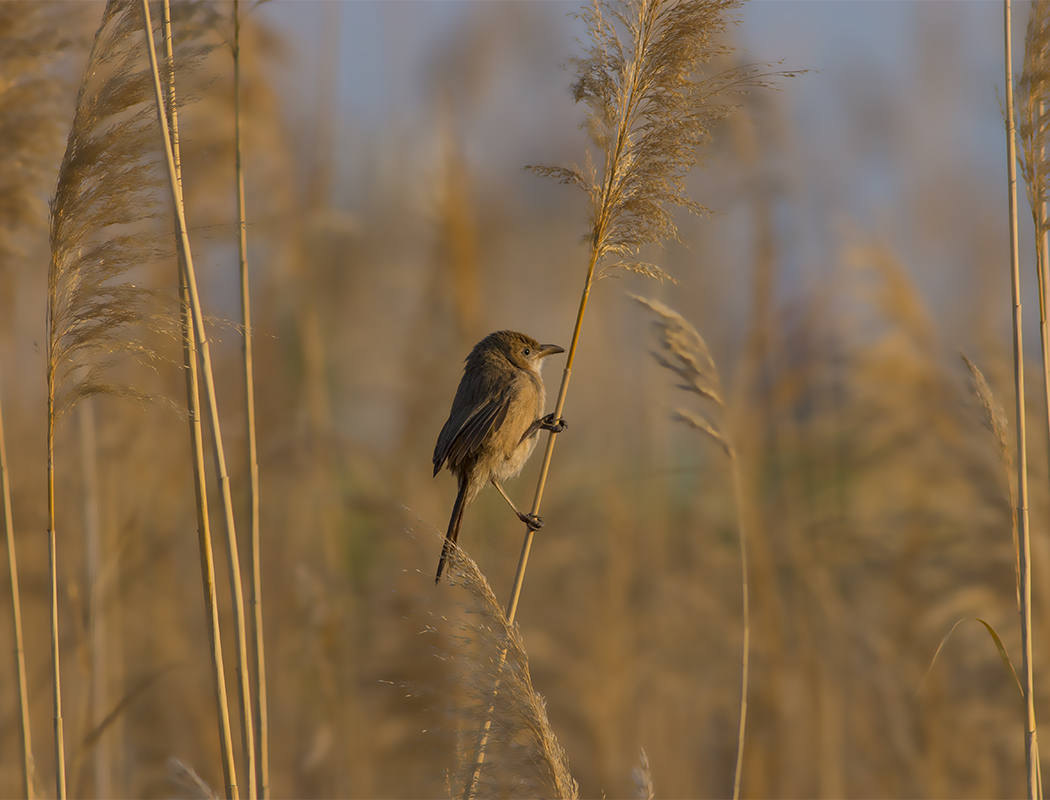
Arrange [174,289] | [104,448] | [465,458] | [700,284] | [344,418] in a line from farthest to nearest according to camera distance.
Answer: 1. [344,418]
2. [700,284]
3. [104,448]
4. [465,458]
5. [174,289]

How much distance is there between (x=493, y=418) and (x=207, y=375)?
49.7 inches

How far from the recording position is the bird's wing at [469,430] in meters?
2.83

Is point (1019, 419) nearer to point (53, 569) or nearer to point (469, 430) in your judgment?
point (469, 430)

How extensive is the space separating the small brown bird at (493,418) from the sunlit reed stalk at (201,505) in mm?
1040

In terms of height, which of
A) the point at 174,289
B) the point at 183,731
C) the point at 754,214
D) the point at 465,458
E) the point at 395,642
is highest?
the point at 754,214

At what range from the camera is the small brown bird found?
2.86m

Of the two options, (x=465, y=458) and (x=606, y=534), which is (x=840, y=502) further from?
(x=465, y=458)

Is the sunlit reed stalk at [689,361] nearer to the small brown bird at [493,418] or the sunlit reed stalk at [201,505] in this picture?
the small brown bird at [493,418]

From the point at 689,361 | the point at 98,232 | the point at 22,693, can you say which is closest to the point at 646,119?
the point at 689,361

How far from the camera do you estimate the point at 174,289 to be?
202 cm

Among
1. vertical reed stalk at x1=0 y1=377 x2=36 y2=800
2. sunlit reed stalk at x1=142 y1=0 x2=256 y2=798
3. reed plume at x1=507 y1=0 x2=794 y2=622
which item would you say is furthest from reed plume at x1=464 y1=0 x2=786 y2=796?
vertical reed stalk at x1=0 y1=377 x2=36 y2=800

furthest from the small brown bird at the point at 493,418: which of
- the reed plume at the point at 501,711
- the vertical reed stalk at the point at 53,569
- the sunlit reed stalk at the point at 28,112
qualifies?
the sunlit reed stalk at the point at 28,112

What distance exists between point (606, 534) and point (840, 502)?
4.14 feet

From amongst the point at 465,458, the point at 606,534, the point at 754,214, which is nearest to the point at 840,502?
the point at 606,534
